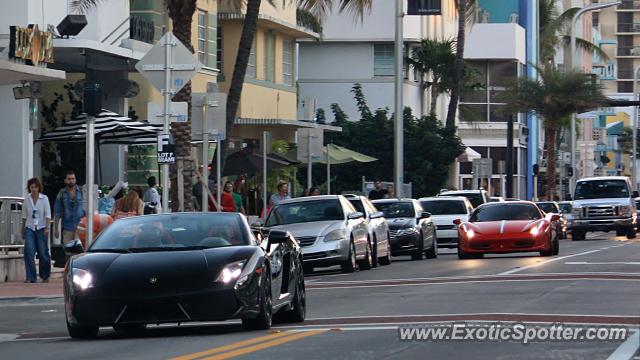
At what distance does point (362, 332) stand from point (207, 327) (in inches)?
83.5

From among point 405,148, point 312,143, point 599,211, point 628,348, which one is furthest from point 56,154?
point 628,348

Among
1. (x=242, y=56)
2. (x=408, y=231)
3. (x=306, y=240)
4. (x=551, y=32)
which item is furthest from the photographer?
(x=551, y=32)

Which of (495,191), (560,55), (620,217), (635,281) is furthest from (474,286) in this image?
(560,55)

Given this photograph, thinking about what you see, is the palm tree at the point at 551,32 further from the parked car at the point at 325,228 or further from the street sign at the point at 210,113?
the street sign at the point at 210,113

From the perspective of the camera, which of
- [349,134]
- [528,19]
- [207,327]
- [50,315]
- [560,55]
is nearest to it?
[207,327]

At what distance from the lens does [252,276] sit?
15.6 meters

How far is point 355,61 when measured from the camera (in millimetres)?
68438

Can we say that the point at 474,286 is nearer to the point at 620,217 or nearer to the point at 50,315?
the point at 50,315

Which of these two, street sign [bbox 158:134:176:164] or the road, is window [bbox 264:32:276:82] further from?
street sign [bbox 158:134:176:164]

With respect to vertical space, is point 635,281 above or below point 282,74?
below

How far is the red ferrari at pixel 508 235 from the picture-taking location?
34.7 meters

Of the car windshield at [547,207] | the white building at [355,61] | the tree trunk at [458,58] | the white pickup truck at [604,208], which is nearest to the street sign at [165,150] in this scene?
the white pickup truck at [604,208]

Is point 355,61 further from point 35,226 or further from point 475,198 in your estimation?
point 35,226

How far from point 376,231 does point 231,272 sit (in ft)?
57.0
